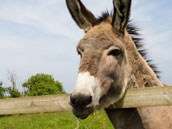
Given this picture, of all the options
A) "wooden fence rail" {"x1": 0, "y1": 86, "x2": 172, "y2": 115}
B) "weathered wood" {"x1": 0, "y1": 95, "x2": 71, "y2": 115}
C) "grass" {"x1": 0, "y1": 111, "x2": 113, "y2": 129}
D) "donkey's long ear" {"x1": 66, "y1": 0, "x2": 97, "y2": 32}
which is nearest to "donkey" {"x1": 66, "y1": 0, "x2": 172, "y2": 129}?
"donkey's long ear" {"x1": 66, "y1": 0, "x2": 97, "y2": 32}

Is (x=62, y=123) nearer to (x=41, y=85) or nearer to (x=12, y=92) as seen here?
(x=12, y=92)

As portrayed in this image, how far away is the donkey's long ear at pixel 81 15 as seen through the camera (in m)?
2.74

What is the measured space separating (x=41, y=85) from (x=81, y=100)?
51657 mm

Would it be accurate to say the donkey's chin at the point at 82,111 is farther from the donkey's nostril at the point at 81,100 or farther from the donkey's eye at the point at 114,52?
the donkey's eye at the point at 114,52

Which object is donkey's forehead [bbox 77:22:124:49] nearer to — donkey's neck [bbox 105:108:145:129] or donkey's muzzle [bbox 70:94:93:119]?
donkey's muzzle [bbox 70:94:93:119]

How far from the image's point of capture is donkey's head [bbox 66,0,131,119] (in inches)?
77.5

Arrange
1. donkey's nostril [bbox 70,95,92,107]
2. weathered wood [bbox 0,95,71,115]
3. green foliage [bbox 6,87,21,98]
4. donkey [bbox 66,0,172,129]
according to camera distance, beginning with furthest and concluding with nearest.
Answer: green foliage [bbox 6,87,21,98] → weathered wood [bbox 0,95,71,115] → donkey [bbox 66,0,172,129] → donkey's nostril [bbox 70,95,92,107]

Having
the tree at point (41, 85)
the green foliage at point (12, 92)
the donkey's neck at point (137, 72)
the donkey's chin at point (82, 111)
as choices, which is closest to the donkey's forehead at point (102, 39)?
the donkey's neck at point (137, 72)

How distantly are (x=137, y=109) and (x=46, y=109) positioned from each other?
1191mm

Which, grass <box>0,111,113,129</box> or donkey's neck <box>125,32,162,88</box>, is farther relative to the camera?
grass <box>0,111,113,129</box>

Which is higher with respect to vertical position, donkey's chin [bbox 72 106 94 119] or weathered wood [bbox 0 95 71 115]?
donkey's chin [bbox 72 106 94 119]

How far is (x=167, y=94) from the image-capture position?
6.86 ft

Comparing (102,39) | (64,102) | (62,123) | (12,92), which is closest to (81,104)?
(64,102)

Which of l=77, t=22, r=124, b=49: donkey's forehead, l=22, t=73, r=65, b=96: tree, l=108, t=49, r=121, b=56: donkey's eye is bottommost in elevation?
l=22, t=73, r=65, b=96: tree
